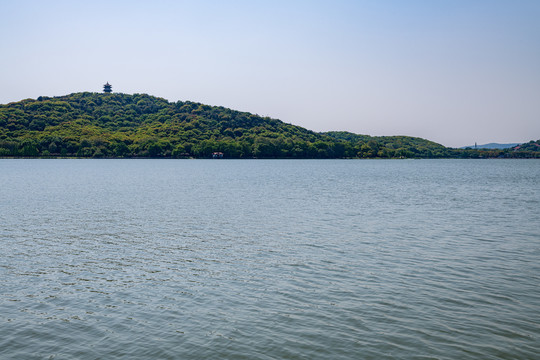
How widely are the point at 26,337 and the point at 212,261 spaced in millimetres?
11220

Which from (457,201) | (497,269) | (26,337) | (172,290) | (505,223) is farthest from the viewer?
(457,201)

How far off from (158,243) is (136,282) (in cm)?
914

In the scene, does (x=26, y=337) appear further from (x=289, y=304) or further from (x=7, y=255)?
(x=7, y=255)

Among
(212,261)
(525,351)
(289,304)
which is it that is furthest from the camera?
(212,261)

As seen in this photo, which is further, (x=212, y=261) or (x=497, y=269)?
(x=212, y=261)

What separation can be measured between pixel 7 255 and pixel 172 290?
12548 millimetres

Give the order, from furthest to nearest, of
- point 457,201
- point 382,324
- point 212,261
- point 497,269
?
1. point 457,201
2. point 212,261
3. point 497,269
4. point 382,324

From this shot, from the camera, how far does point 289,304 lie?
17.0 m

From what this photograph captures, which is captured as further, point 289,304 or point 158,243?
point 158,243

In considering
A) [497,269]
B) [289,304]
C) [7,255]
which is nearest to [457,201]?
[497,269]

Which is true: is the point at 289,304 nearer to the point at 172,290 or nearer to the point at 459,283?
the point at 172,290

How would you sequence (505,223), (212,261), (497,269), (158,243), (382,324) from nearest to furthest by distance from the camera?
(382,324), (497,269), (212,261), (158,243), (505,223)

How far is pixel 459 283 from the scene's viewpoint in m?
19.7

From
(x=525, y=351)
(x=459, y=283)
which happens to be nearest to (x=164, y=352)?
(x=525, y=351)
